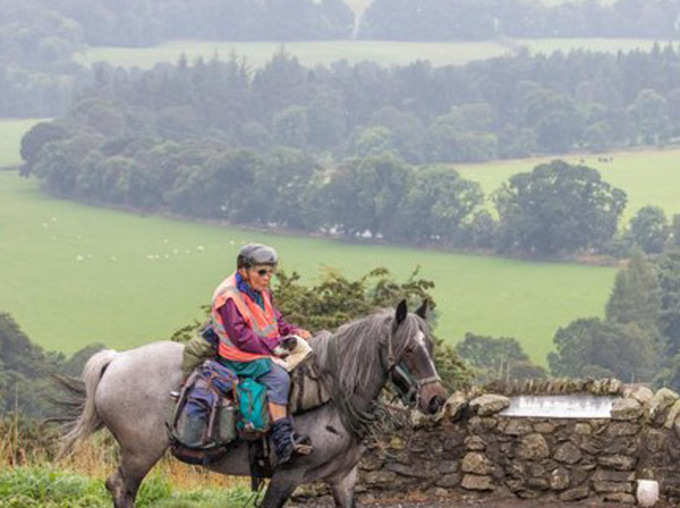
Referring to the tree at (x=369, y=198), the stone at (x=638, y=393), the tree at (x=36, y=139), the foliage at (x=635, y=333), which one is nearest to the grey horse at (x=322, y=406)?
the stone at (x=638, y=393)

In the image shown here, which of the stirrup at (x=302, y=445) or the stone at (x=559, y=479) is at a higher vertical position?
the stirrup at (x=302, y=445)

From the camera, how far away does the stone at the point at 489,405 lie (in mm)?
13367

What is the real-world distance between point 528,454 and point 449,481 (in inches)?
32.5

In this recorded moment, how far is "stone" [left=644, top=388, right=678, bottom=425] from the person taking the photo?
12914 millimetres

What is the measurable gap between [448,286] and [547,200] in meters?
24.6

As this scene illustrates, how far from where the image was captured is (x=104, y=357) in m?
10.9

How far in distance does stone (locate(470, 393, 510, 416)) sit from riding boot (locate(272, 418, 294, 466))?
11.9ft

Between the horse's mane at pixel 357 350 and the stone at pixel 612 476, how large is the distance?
3634 millimetres

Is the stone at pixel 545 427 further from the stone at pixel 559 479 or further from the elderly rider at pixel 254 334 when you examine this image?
the elderly rider at pixel 254 334

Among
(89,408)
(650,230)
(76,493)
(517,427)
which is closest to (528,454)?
(517,427)

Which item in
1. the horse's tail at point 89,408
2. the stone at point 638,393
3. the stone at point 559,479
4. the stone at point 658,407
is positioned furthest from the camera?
the stone at point 638,393

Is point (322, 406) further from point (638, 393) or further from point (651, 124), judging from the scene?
point (651, 124)

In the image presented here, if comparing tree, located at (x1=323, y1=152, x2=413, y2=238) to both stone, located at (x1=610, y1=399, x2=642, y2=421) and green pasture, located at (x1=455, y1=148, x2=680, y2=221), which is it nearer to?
green pasture, located at (x1=455, y1=148, x2=680, y2=221)

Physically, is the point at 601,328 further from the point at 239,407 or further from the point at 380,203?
the point at 239,407
